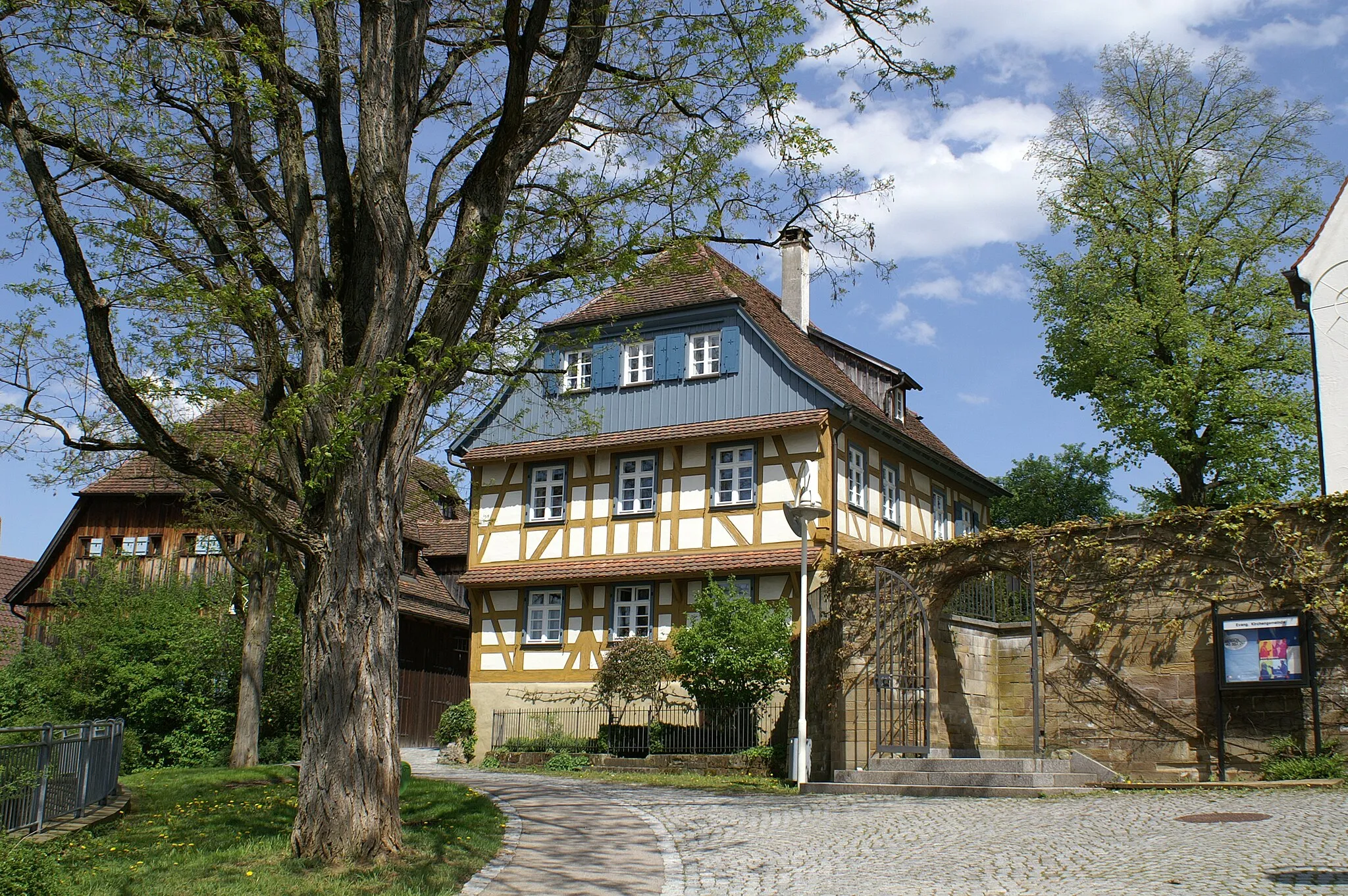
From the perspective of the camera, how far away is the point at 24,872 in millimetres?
7191

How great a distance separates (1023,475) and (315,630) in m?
37.5

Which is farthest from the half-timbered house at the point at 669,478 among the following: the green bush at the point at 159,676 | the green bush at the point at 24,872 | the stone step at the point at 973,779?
the green bush at the point at 24,872

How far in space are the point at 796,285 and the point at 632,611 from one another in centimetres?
880

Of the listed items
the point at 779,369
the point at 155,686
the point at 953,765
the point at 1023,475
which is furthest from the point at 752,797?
the point at 1023,475

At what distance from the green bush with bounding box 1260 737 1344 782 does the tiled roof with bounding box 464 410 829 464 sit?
10.8 metres

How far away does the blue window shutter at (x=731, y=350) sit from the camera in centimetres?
2538

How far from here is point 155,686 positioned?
890 inches

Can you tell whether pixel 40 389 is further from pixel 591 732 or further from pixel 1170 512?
pixel 591 732

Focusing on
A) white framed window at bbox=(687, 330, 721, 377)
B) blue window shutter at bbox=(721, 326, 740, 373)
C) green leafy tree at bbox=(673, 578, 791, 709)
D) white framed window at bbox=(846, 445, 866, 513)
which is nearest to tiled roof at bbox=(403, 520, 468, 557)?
white framed window at bbox=(687, 330, 721, 377)

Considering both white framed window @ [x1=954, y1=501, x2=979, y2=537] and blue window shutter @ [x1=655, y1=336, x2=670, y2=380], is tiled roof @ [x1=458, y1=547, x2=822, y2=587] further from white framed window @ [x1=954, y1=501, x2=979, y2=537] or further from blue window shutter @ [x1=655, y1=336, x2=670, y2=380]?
white framed window @ [x1=954, y1=501, x2=979, y2=537]

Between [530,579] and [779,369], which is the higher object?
[779,369]

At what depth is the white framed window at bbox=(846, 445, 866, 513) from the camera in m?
25.1

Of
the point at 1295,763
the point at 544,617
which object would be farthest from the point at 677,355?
the point at 1295,763

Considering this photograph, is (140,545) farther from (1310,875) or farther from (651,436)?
(1310,875)
